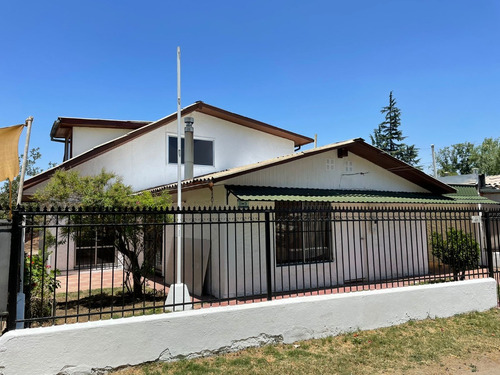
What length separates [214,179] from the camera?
24.7 ft

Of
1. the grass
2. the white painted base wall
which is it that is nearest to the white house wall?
the white painted base wall

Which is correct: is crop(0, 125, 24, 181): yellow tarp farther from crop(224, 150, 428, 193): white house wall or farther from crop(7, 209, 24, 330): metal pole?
crop(224, 150, 428, 193): white house wall

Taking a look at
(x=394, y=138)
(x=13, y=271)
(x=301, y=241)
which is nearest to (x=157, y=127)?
(x=301, y=241)

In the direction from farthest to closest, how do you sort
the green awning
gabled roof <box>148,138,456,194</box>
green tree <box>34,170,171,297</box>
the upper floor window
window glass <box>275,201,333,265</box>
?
the upper floor window
window glass <box>275,201,333,265</box>
gabled roof <box>148,138,456,194</box>
the green awning
green tree <box>34,170,171,297</box>

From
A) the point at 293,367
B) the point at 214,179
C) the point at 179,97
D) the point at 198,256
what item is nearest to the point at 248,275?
the point at 198,256

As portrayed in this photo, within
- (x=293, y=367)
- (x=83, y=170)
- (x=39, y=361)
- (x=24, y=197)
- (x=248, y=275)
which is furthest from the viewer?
(x=83, y=170)

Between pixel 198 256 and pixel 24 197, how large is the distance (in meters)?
6.17

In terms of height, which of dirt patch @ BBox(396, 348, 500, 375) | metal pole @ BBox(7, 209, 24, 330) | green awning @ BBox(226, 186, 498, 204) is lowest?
dirt patch @ BBox(396, 348, 500, 375)

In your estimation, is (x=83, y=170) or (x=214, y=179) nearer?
(x=214, y=179)

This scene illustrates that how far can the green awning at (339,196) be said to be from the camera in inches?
311

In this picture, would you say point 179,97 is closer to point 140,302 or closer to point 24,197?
point 140,302

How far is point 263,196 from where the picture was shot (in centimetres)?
776

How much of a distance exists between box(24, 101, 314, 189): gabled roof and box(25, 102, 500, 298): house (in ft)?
0.14

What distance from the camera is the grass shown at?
14.1 ft
